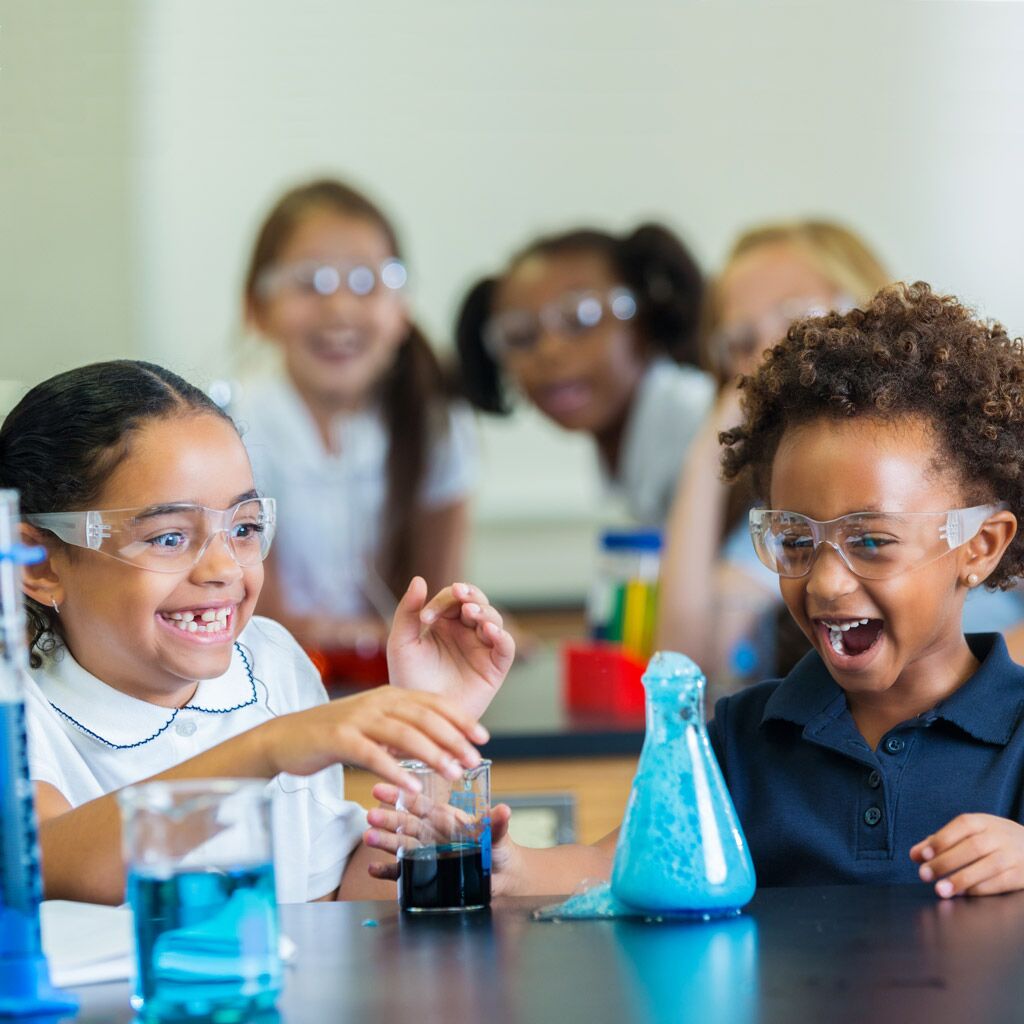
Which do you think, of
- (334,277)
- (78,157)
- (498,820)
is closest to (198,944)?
(498,820)

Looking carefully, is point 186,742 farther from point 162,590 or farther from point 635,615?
point 635,615

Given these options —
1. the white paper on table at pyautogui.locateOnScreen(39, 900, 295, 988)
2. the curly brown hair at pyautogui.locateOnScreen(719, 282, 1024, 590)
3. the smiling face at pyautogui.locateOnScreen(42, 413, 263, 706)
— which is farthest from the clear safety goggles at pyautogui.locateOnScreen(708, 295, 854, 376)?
the white paper on table at pyautogui.locateOnScreen(39, 900, 295, 988)

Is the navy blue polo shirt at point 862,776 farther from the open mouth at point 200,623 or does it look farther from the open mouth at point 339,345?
the open mouth at point 339,345

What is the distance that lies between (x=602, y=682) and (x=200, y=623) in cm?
126

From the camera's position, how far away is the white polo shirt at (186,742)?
4.17 ft

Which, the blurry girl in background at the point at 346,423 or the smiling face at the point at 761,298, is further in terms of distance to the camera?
the blurry girl in background at the point at 346,423

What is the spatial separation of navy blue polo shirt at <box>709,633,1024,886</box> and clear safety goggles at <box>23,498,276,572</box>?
48 cm

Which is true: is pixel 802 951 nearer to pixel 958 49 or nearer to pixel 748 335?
pixel 748 335

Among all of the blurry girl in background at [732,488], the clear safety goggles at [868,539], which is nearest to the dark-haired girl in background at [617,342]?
the blurry girl in background at [732,488]

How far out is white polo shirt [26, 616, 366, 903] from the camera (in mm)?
1271

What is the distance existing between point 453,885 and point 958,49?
3773 mm

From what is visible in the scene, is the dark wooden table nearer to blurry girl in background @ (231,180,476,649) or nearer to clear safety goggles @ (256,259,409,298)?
blurry girl in background @ (231,180,476,649)

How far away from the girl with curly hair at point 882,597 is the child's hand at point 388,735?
30 cm

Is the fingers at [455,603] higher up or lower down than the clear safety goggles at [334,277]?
lower down
